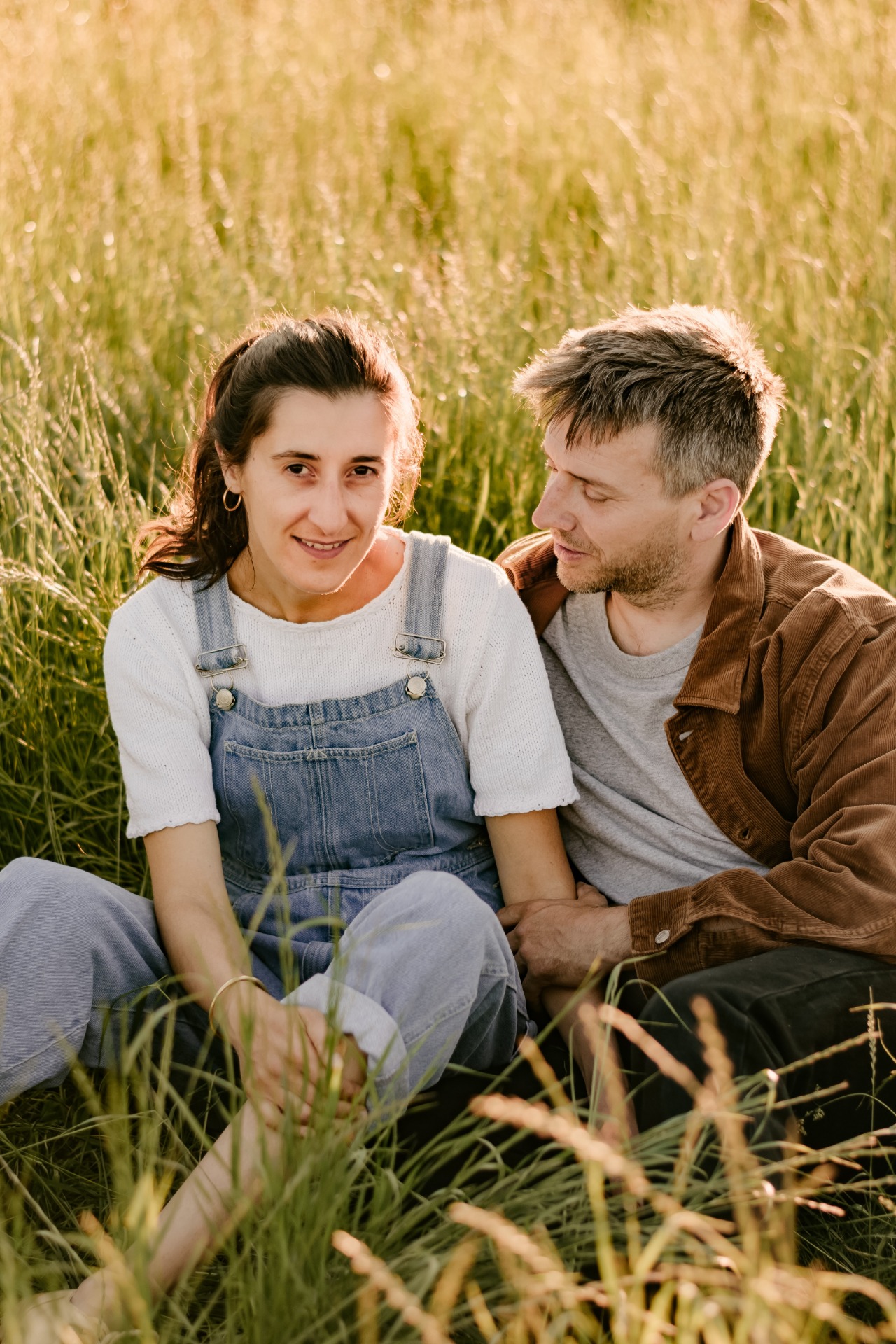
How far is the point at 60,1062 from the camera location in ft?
7.06

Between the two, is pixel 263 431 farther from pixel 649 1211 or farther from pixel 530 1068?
pixel 649 1211

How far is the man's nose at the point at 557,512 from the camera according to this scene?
8.27ft

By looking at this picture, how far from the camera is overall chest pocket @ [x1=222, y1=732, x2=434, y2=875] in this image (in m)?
2.46

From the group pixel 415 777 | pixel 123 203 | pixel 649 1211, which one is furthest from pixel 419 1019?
pixel 123 203

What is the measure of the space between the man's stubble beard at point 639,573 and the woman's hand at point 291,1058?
101 centimetres

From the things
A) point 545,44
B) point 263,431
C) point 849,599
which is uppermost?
point 545,44

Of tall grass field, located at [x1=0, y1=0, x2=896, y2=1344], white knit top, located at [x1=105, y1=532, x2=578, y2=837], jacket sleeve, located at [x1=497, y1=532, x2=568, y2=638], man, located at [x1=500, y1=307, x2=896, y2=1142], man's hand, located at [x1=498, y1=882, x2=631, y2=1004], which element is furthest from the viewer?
jacket sleeve, located at [x1=497, y1=532, x2=568, y2=638]

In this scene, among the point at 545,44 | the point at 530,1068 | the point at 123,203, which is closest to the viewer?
the point at 530,1068

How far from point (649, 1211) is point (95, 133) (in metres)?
5.27

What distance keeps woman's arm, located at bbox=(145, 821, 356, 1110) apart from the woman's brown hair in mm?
550

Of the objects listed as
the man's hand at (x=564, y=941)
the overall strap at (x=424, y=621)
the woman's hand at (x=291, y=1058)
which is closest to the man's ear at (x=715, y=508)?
the overall strap at (x=424, y=621)

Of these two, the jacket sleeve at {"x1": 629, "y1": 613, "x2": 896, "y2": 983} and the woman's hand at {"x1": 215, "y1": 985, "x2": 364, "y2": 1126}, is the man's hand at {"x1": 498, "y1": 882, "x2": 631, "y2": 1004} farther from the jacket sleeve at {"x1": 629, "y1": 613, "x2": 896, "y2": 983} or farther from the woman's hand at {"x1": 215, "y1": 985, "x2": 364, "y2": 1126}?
the woman's hand at {"x1": 215, "y1": 985, "x2": 364, "y2": 1126}

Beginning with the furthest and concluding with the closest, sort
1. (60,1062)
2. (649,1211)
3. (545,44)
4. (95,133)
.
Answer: (545,44) < (95,133) < (60,1062) < (649,1211)

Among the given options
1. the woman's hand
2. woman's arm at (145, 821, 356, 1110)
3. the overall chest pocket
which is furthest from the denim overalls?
the woman's hand
